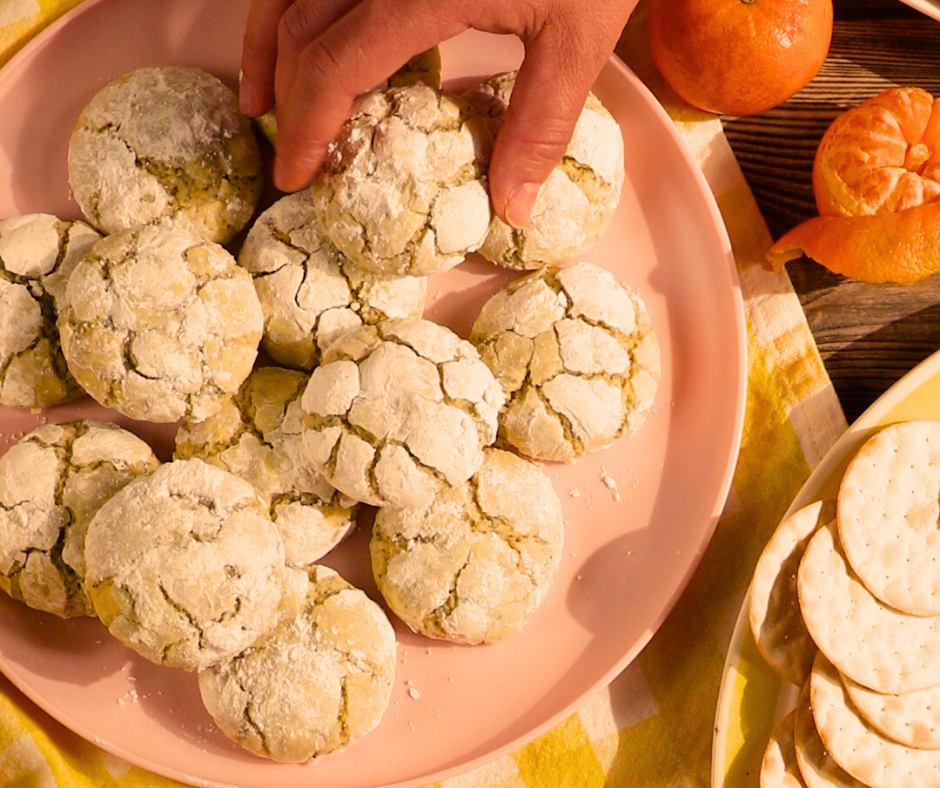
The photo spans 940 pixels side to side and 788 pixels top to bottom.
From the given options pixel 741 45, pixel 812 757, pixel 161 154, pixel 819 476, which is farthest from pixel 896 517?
pixel 161 154

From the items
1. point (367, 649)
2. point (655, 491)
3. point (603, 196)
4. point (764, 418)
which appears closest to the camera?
point (367, 649)

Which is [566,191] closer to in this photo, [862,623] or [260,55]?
[260,55]

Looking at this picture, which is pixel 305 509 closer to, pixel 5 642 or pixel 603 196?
pixel 5 642

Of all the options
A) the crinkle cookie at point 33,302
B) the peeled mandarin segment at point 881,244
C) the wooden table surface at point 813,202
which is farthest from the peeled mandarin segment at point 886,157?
the crinkle cookie at point 33,302

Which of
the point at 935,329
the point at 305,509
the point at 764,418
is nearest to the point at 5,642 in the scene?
the point at 305,509

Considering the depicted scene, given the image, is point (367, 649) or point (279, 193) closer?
point (367, 649)

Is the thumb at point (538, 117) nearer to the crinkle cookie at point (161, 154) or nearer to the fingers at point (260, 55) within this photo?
the fingers at point (260, 55)

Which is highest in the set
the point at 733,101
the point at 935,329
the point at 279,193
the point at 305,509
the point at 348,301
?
the point at 279,193
